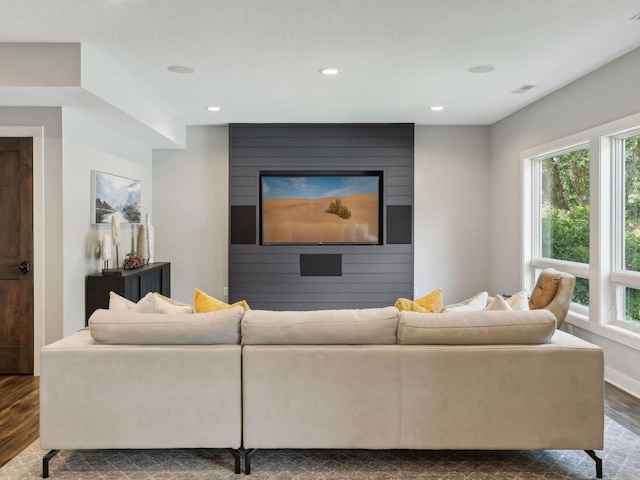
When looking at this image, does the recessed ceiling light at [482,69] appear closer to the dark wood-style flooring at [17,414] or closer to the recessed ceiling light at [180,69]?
the recessed ceiling light at [180,69]

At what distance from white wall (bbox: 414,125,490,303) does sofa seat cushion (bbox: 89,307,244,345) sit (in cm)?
464

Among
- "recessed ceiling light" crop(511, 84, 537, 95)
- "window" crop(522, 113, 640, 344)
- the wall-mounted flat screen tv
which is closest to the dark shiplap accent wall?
the wall-mounted flat screen tv

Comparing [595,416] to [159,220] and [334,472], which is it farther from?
[159,220]

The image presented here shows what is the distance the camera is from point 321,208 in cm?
669

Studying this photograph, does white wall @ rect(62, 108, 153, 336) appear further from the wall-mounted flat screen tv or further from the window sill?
the window sill

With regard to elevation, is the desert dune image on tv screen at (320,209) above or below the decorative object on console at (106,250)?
above

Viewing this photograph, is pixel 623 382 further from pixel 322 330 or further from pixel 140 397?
pixel 140 397

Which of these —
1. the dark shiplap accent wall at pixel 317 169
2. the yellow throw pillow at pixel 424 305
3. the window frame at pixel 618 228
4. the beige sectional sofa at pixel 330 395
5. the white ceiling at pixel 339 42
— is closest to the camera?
the beige sectional sofa at pixel 330 395

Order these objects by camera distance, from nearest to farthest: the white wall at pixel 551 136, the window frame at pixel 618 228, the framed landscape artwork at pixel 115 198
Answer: the white wall at pixel 551 136, the window frame at pixel 618 228, the framed landscape artwork at pixel 115 198

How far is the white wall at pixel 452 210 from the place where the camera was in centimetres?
676

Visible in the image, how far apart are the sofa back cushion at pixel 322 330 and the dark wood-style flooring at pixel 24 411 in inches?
61.2

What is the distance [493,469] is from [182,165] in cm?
554

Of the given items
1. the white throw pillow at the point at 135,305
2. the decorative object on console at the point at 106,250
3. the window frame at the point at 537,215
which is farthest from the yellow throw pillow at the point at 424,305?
the decorative object on console at the point at 106,250

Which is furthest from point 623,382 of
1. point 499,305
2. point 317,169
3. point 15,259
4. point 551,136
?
point 15,259
